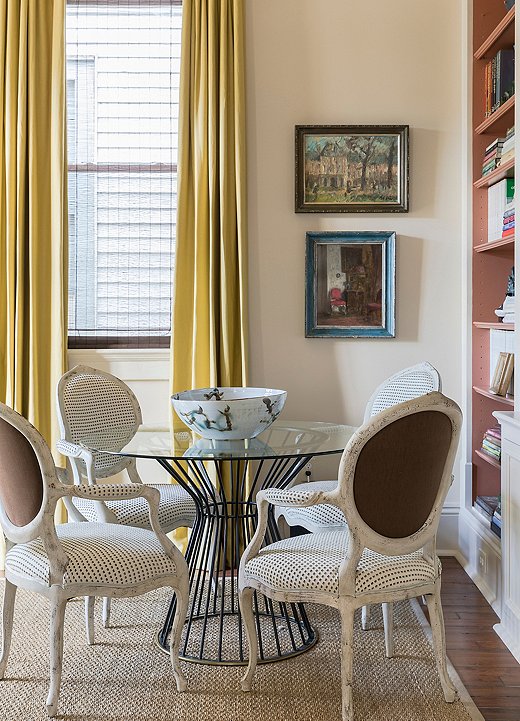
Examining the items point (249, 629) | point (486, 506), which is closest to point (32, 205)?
point (249, 629)

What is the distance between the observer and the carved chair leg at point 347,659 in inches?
90.7

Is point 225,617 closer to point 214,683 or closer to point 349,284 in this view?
point 214,683

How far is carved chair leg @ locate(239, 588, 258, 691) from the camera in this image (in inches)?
101

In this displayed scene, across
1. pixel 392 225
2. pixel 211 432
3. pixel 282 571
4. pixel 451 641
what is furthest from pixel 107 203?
pixel 451 641

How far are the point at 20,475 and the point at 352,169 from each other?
2395mm

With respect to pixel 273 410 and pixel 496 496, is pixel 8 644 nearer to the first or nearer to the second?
pixel 273 410

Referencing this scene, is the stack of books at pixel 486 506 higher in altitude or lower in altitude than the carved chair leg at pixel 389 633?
higher


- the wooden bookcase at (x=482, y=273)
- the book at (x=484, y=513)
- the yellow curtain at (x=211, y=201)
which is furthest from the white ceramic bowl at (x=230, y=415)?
the wooden bookcase at (x=482, y=273)

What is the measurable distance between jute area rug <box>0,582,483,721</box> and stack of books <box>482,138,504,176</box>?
2.10 m

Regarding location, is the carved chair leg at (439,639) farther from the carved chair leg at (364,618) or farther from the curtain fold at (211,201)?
the curtain fold at (211,201)

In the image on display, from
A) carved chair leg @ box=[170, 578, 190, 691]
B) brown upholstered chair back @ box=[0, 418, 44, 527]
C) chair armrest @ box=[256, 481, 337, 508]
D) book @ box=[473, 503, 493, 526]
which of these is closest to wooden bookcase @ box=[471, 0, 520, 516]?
book @ box=[473, 503, 493, 526]

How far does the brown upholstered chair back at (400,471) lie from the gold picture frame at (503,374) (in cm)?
126

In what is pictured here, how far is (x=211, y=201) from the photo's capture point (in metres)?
3.95

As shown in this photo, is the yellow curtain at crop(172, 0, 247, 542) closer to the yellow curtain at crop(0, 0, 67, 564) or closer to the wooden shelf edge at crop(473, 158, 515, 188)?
the yellow curtain at crop(0, 0, 67, 564)
